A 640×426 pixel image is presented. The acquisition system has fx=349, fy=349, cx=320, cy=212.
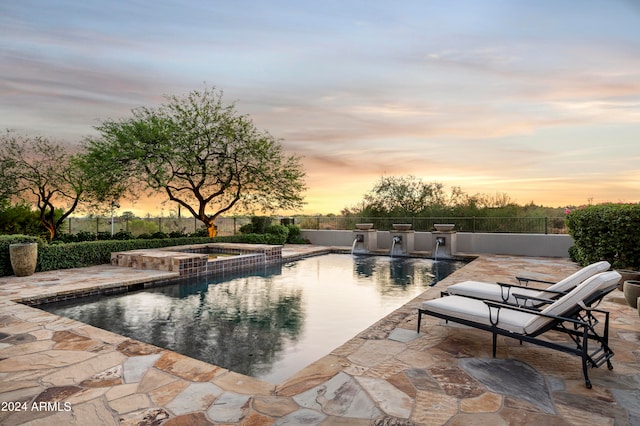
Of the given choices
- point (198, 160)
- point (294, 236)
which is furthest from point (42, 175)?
point (294, 236)

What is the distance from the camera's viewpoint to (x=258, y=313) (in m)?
5.70

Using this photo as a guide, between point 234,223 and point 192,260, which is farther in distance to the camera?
point 234,223

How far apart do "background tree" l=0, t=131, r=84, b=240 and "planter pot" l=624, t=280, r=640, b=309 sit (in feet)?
62.7

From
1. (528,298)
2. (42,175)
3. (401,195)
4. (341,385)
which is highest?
(42,175)

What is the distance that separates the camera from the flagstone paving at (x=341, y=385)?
8.07 ft

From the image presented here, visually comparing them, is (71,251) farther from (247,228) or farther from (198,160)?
(247,228)

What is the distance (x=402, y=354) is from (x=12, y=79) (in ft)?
40.0

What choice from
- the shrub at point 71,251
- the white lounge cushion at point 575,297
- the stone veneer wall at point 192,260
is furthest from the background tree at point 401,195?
the white lounge cushion at point 575,297

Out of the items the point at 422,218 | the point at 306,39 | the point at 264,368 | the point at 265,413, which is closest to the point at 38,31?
the point at 306,39

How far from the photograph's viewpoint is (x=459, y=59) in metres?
9.27

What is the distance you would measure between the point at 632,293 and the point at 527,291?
182 centimetres

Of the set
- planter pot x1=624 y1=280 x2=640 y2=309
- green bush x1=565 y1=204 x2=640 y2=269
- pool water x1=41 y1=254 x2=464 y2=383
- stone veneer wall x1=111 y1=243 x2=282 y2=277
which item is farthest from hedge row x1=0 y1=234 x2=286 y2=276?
green bush x1=565 y1=204 x2=640 y2=269

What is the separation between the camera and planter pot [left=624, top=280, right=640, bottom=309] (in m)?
5.23

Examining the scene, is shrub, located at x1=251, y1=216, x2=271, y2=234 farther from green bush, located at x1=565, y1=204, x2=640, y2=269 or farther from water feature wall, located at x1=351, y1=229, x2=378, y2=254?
green bush, located at x1=565, y1=204, x2=640, y2=269
